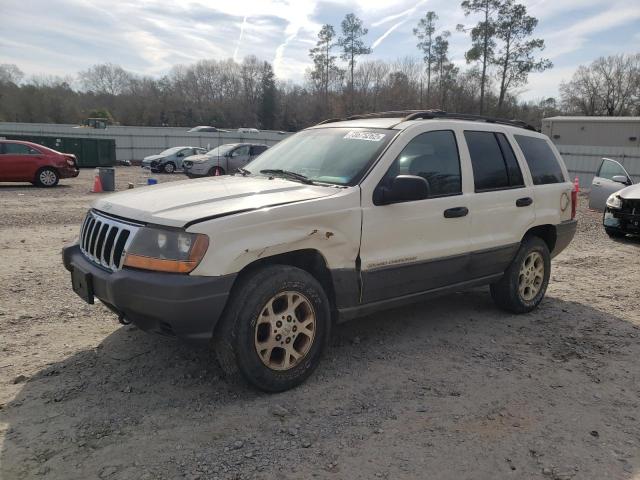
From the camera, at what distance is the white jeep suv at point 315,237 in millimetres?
2941

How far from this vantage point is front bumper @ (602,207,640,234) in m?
8.89

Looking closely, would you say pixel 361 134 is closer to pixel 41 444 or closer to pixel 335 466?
pixel 335 466

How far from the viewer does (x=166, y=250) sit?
2928mm

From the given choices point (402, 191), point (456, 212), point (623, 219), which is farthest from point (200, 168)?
point (402, 191)

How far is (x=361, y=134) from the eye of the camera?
409 centimetres

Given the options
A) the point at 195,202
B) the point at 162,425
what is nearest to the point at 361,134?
the point at 195,202

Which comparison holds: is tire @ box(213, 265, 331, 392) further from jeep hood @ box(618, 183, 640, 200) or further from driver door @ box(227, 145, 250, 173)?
driver door @ box(227, 145, 250, 173)

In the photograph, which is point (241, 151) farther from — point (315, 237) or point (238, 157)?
point (315, 237)

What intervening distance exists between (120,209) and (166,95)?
8330cm

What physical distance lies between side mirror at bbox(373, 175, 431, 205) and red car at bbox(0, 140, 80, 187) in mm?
15232

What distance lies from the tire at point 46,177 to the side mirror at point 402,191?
50.2 feet

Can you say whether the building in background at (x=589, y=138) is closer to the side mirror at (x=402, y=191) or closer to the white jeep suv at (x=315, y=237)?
the white jeep suv at (x=315, y=237)

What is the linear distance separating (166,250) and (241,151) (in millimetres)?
17653

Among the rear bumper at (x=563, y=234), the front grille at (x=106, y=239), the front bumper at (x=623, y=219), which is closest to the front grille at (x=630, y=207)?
the front bumper at (x=623, y=219)
